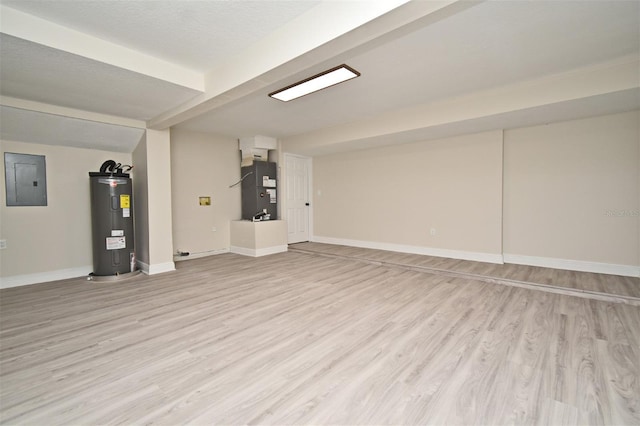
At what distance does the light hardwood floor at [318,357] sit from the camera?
157cm

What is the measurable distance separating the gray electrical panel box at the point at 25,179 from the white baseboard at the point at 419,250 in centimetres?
519

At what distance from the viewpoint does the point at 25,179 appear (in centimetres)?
395

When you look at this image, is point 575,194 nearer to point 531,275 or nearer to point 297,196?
point 531,275

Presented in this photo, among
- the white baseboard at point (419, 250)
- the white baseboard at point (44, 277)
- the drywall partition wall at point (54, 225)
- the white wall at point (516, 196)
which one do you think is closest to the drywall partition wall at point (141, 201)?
the drywall partition wall at point (54, 225)

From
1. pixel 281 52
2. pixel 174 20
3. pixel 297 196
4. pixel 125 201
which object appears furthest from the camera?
pixel 297 196

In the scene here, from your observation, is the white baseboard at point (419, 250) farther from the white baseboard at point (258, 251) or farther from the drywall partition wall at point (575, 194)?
the white baseboard at point (258, 251)

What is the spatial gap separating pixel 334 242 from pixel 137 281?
13.8 ft

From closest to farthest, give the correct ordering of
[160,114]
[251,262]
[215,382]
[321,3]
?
[215,382], [321,3], [160,114], [251,262]

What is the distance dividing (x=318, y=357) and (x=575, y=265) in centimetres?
439

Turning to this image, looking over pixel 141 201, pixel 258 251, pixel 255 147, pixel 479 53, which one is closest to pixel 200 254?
pixel 258 251

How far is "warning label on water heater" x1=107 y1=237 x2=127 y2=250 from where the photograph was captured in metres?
4.18

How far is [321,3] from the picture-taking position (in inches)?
82.0

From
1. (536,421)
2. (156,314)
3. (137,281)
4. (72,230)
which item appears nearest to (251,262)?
(137,281)

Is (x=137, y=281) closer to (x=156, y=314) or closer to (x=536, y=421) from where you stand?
(x=156, y=314)
